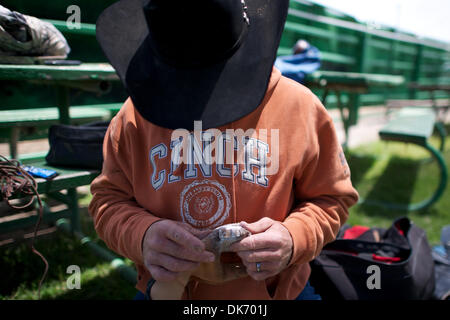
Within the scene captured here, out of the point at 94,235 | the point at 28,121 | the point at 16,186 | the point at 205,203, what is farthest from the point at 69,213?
the point at 205,203

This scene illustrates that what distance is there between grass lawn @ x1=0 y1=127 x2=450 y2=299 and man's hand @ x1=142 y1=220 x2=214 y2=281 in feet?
4.43

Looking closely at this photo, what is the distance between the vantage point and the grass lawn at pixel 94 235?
2.00 m

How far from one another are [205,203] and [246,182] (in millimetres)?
120

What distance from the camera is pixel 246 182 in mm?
881

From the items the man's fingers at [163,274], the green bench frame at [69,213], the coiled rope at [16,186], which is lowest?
the green bench frame at [69,213]

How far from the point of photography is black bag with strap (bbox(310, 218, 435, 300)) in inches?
57.7

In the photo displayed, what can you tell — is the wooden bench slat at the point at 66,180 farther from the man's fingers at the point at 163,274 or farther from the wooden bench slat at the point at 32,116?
the man's fingers at the point at 163,274

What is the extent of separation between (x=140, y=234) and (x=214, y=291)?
27 cm

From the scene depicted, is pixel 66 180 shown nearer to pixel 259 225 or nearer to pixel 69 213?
pixel 69 213

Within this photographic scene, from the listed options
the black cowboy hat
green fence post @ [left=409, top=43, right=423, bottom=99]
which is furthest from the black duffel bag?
green fence post @ [left=409, top=43, right=423, bottom=99]

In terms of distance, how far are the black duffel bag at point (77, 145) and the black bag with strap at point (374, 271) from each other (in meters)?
1.20

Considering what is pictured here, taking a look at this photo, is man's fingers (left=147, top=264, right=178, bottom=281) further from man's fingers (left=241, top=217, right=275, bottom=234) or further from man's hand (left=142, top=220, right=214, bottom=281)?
man's fingers (left=241, top=217, right=275, bottom=234)

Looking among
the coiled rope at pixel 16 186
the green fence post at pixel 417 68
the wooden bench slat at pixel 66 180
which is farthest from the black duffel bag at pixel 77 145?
the green fence post at pixel 417 68
